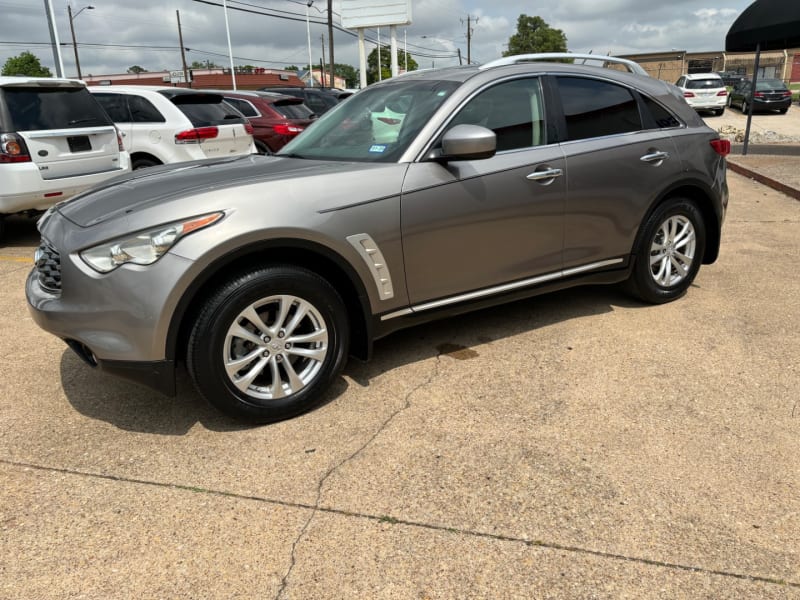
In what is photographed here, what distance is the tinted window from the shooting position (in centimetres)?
1110

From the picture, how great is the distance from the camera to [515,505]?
8.36ft

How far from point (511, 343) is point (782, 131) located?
2108 cm

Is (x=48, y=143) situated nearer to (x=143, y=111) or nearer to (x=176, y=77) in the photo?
(x=143, y=111)

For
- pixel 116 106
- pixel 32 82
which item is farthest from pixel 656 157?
pixel 116 106

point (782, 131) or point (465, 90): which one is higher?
point (465, 90)

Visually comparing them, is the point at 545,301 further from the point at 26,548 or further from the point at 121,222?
the point at 26,548

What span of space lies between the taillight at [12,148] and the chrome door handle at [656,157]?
5730mm

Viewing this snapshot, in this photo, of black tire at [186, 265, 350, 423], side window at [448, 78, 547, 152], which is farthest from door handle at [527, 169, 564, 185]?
black tire at [186, 265, 350, 423]

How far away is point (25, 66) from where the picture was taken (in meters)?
67.6

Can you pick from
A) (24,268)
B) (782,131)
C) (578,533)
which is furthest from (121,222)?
(782,131)

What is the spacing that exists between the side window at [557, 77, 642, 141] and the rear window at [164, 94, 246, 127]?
5.72m

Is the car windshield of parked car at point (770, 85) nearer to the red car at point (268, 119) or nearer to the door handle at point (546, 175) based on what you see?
the red car at point (268, 119)

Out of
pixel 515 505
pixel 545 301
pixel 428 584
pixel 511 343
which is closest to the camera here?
pixel 428 584

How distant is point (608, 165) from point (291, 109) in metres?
8.81
